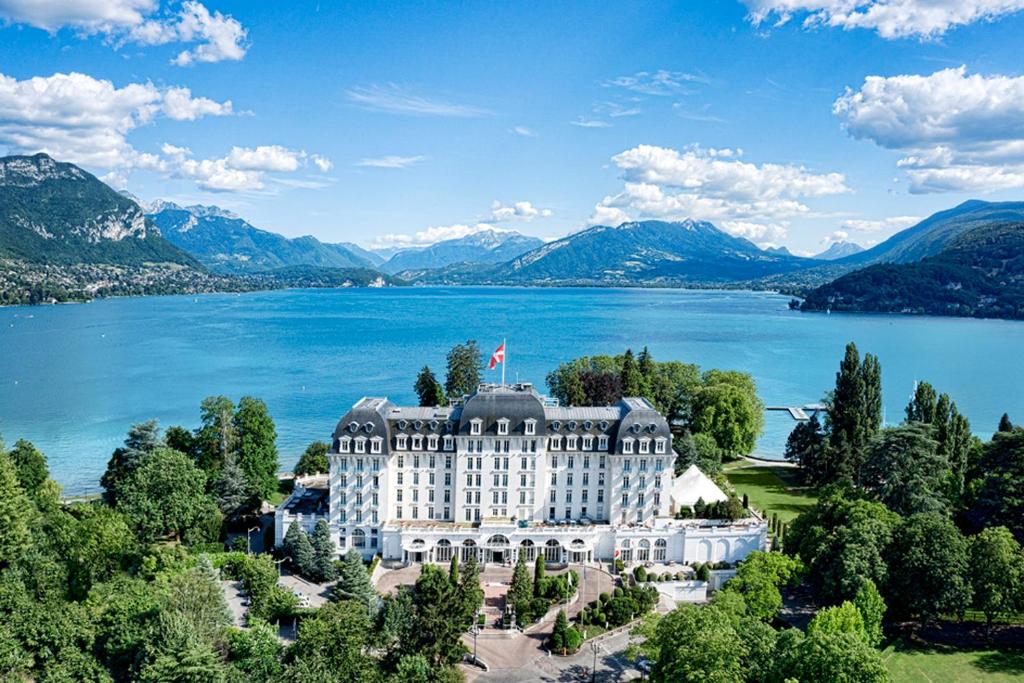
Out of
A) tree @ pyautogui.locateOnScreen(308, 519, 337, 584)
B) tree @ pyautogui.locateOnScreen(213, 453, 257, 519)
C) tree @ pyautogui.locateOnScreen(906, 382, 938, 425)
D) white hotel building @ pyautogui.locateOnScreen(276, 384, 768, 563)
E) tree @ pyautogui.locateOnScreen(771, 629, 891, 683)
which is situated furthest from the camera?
tree @ pyautogui.locateOnScreen(906, 382, 938, 425)

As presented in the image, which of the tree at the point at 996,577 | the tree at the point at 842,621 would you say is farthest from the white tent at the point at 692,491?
the tree at the point at 842,621

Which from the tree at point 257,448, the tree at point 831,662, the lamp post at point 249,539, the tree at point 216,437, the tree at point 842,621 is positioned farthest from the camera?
the tree at point 216,437

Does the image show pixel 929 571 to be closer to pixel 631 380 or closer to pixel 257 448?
pixel 631 380

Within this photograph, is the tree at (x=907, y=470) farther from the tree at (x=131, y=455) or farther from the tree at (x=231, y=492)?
the tree at (x=131, y=455)

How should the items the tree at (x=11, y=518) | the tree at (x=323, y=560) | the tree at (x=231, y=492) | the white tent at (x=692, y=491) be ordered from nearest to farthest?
the tree at (x=11, y=518) → the tree at (x=323, y=560) → the tree at (x=231, y=492) → the white tent at (x=692, y=491)

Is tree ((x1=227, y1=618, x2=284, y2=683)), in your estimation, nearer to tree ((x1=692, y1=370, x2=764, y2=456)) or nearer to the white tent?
the white tent

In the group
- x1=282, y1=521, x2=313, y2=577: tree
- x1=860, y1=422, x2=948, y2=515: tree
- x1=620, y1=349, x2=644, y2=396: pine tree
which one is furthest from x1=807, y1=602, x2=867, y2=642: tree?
x1=620, y1=349, x2=644, y2=396: pine tree
